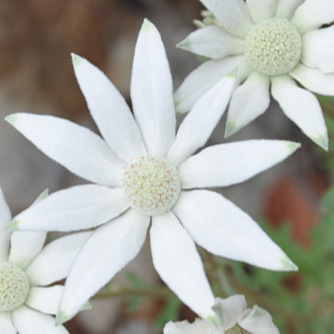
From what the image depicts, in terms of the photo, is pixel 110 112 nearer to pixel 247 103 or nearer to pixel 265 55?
pixel 247 103

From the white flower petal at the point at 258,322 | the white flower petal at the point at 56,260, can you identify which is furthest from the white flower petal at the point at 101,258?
the white flower petal at the point at 258,322

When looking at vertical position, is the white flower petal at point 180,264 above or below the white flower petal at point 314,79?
below

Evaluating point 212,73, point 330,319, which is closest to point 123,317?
point 330,319

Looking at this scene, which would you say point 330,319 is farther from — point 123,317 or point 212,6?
point 212,6

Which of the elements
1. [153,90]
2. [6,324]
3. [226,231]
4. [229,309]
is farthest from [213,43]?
[6,324]

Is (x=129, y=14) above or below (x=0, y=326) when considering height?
above

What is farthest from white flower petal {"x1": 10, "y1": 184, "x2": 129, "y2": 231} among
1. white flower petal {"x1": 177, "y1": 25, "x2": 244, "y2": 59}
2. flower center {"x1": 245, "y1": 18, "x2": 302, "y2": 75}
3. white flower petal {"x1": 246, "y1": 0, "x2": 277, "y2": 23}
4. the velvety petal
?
white flower petal {"x1": 246, "y1": 0, "x2": 277, "y2": 23}

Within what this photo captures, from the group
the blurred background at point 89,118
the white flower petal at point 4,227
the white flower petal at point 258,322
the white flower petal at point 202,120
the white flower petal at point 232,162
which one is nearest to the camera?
the white flower petal at point 258,322

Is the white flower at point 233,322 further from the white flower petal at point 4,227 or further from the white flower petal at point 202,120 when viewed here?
the white flower petal at point 4,227
